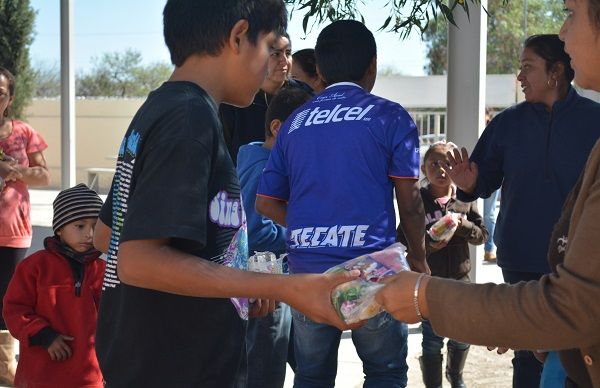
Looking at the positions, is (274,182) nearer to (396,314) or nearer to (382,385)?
(382,385)

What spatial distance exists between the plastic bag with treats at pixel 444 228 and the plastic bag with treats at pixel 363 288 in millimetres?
2720

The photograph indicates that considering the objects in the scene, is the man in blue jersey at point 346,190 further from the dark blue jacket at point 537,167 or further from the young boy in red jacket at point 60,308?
the young boy in red jacket at point 60,308

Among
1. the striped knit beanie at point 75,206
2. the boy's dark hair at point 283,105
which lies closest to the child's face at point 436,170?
the boy's dark hair at point 283,105

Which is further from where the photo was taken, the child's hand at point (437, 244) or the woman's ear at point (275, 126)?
the child's hand at point (437, 244)

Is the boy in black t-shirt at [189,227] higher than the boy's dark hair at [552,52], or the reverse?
the boy's dark hair at [552,52]

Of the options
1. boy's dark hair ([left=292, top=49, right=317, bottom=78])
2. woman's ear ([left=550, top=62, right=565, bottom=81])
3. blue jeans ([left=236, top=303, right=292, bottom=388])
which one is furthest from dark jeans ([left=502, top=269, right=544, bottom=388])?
boy's dark hair ([left=292, top=49, right=317, bottom=78])

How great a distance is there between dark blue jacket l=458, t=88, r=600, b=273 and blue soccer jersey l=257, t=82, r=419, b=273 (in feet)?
2.97

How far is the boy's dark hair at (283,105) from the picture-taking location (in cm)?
497

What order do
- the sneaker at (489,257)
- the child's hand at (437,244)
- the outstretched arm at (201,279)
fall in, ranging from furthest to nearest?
the sneaker at (489,257)
the child's hand at (437,244)
the outstretched arm at (201,279)

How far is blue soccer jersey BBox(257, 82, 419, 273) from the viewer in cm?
418

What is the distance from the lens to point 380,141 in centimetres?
421

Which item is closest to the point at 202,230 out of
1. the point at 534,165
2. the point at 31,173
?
the point at 534,165

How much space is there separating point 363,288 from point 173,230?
0.52 meters

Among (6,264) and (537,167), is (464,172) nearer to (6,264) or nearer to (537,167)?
(537,167)
